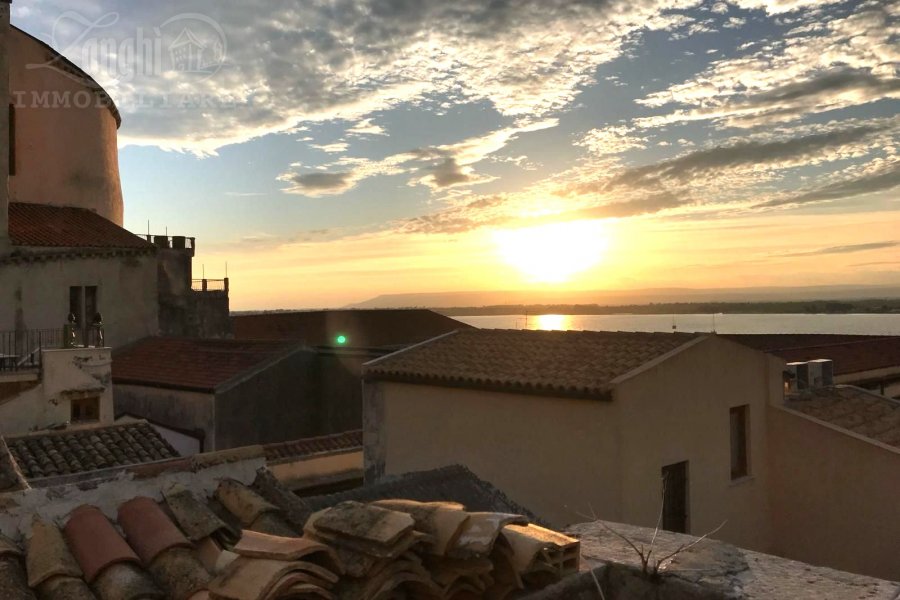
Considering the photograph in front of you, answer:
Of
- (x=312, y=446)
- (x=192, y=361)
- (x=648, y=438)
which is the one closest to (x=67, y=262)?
(x=192, y=361)

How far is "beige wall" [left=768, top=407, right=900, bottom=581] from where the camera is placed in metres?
12.0

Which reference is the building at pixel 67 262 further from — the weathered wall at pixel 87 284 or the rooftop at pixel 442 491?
the rooftop at pixel 442 491

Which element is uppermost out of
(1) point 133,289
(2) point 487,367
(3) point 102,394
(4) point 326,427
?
(1) point 133,289

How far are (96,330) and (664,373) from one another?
2038 centimetres

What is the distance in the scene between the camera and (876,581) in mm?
3404

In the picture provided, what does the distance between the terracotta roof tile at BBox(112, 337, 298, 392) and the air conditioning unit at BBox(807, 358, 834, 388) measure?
1510cm

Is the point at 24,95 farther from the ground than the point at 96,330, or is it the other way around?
Result: the point at 24,95

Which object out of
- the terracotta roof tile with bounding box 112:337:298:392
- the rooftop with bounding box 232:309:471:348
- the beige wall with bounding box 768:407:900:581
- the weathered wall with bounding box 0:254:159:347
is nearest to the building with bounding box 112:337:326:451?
the terracotta roof tile with bounding box 112:337:298:392

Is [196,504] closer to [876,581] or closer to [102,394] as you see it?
[876,581]

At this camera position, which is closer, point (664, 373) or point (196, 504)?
point (196, 504)

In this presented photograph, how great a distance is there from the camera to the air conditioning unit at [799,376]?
53.5 feet

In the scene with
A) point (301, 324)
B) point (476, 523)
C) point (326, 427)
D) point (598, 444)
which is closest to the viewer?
point (476, 523)

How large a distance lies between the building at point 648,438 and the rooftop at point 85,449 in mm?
4563

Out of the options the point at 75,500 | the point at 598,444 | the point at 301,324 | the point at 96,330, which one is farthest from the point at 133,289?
the point at 75,500
